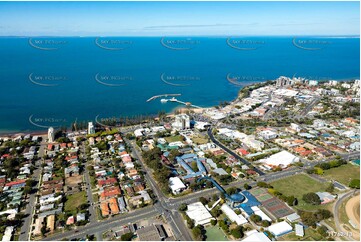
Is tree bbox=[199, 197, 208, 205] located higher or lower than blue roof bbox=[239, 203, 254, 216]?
higher

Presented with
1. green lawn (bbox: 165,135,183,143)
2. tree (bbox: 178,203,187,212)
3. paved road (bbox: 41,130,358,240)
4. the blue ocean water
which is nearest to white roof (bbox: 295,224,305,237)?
paved road (bbox: 41,130,358,240)

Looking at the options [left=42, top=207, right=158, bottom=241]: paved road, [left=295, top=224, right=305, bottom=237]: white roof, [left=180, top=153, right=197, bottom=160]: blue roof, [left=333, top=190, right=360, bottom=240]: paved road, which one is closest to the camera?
[left=295, top=224, right=305, bottom=237]: white roof

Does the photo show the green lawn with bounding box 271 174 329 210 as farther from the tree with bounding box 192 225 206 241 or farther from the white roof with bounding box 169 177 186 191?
the tree with bounding box 192 225 206 241

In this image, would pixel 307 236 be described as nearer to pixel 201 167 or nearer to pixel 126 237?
pixel 201 167

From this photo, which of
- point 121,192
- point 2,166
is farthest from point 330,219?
point 2,166

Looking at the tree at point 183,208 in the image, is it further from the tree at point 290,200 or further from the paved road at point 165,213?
the tree at point 290,200

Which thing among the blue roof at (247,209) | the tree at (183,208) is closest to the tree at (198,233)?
the tree at (183,208)

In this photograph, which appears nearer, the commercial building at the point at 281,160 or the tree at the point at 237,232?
the tree at the point at 237,232
